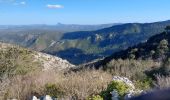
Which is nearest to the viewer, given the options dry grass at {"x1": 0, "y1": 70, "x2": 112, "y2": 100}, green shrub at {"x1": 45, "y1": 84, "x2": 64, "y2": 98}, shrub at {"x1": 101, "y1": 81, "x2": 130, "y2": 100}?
shrub at {"x1": 101, "y1": 81, "x2": 130, "y2": 100}

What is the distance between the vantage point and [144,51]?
45000 mm

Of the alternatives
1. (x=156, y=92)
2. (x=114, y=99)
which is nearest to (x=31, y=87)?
(x=114, y=99)

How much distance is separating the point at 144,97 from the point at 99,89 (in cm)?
763

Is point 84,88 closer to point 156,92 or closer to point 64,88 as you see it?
point 64,88

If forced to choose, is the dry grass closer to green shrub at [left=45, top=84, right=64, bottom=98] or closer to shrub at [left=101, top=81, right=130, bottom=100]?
green shrub at [left=45, top=84, right=64, bottom=98]

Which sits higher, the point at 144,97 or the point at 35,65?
the point at 144,97

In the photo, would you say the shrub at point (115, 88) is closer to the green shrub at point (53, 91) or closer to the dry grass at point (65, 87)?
the dry grass at point (65, 87)

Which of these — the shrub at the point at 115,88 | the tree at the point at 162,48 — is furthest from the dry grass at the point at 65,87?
the tree at the point at 162,48

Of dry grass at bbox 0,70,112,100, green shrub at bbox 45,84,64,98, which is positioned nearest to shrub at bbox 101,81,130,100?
dry grass at bbox 0,70,112,100

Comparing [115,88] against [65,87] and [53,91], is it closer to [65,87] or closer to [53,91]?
[65,87]

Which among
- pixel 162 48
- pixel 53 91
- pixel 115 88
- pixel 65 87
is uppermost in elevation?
pixel 115 88

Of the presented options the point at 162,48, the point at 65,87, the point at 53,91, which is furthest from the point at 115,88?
the point at 162,48

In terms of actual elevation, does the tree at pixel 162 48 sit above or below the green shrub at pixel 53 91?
below

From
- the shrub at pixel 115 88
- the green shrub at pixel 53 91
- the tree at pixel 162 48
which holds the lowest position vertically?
the tree at pixel 162 48
